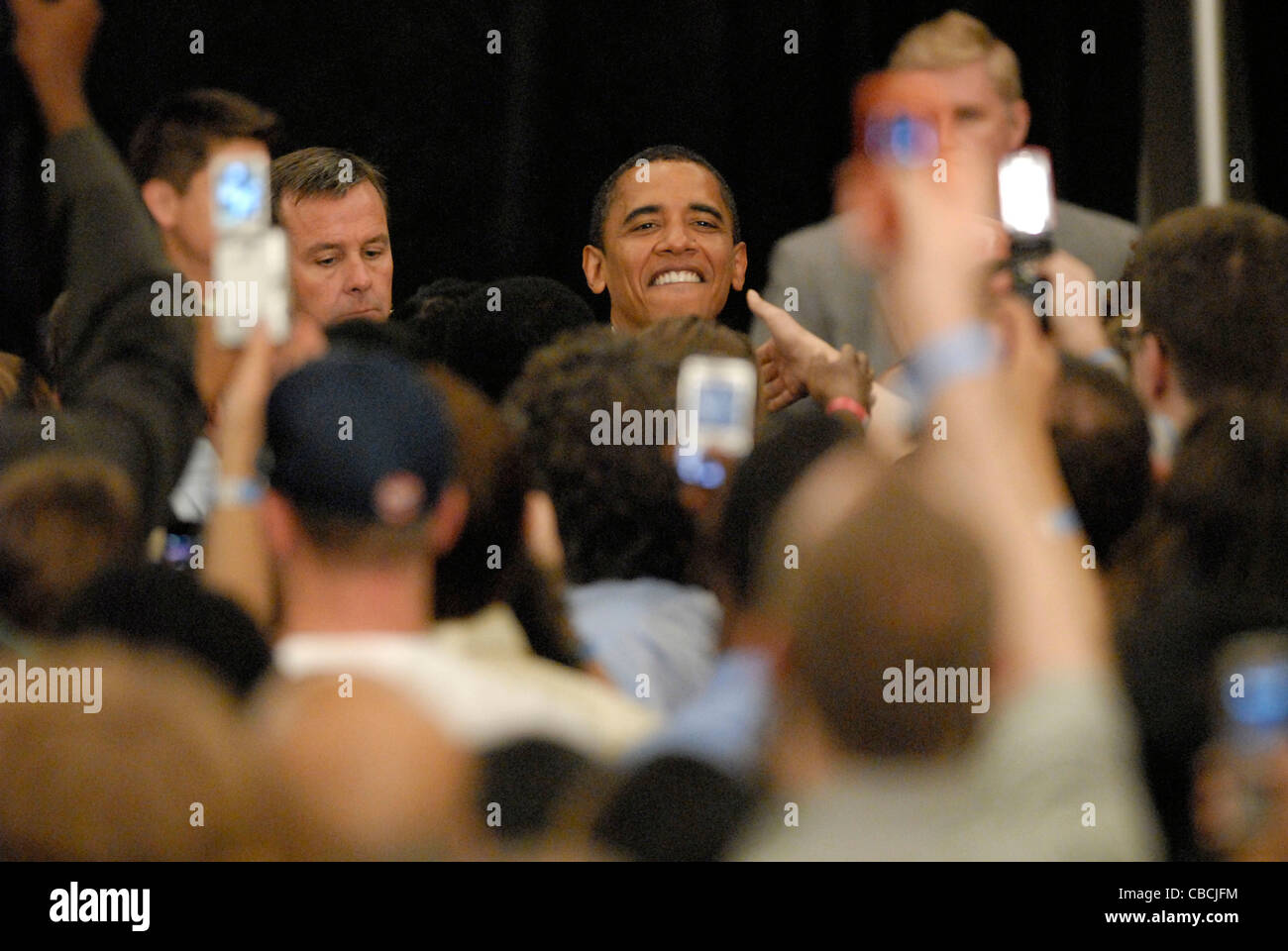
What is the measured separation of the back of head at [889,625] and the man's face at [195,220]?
1.77 m

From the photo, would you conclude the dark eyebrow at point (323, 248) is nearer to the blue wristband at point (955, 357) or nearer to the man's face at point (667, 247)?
the man's face at point (667, 247)

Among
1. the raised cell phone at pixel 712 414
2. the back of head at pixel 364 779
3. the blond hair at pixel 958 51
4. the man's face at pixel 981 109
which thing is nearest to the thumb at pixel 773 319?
the raised cell phone at pixel 712 414

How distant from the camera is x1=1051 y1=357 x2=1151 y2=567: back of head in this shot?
2.09 meters

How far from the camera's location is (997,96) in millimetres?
3191

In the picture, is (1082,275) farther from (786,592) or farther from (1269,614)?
(786,592)

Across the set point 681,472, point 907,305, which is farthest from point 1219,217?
point 907,305

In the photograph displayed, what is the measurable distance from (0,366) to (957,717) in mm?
2073

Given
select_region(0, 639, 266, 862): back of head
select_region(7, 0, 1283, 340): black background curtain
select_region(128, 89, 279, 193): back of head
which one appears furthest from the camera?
select_region(7, 0, 1283, 340): black background curtain

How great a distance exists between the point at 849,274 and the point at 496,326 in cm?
94

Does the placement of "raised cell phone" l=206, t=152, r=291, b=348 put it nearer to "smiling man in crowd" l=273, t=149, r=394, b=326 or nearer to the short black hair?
"smiling man in crowd" l=273, t=149, r=394, b=326

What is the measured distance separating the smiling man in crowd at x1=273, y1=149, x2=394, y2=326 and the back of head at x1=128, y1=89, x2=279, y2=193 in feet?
0.86

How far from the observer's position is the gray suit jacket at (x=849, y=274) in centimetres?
328

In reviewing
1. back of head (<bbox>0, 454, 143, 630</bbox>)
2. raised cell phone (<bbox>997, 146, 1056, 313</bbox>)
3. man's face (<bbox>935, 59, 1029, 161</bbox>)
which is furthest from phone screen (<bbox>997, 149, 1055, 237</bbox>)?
back of head (<bbox>0, 454, 143, 630</bbox>)

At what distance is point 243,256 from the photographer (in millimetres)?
2586
